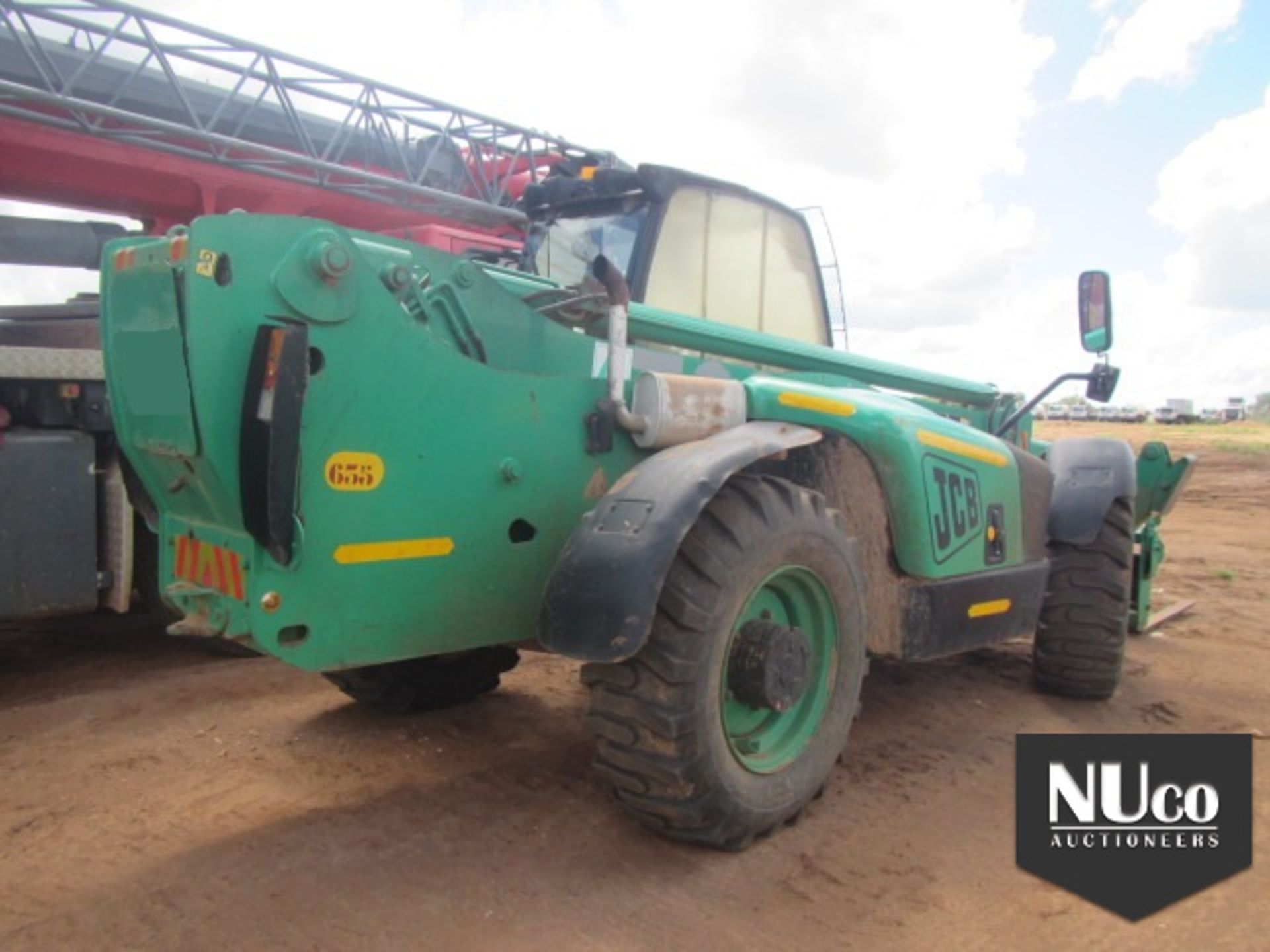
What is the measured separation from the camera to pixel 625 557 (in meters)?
2.71

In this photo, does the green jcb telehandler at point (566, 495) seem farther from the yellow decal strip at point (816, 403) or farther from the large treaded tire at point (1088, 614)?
the large treaded tire at point (1088, 614)

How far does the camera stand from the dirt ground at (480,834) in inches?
104

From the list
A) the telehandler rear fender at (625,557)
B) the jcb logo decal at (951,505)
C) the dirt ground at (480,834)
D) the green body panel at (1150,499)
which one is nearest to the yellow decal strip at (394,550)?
the telehandler rear fender at (625,557)

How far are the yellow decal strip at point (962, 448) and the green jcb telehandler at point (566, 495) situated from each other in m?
0.02

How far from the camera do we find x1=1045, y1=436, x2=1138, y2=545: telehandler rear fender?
4773 mm

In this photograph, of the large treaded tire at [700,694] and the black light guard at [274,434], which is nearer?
the black light guard at [274,434]

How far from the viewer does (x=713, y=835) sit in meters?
2.91

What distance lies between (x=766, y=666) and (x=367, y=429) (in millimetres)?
1333

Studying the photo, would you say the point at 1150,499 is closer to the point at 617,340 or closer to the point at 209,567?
the point at 617,340

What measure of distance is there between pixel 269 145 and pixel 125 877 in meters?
6.68

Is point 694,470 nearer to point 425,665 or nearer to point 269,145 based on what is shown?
point 425,665

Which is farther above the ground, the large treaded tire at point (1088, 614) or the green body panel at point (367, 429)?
the green body panel at point (367, 429)

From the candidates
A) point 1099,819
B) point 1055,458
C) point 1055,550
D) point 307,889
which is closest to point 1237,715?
point 1055,550

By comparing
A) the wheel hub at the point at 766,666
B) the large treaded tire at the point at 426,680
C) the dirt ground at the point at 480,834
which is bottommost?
the dirt ground at the point at 480,834
